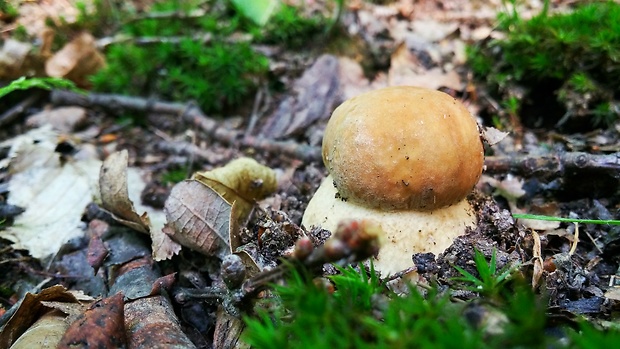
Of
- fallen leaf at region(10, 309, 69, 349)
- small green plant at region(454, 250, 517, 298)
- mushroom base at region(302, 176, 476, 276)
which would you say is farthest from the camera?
mushroom base at region(302, 176, 476, 276)

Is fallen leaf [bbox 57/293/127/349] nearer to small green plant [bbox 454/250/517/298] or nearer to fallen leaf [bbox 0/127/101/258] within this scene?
fallen leaf [bbox 0/127/101/258]

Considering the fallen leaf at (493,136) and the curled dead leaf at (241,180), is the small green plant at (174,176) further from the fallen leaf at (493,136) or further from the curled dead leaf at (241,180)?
the fallen leaf at (493,136)

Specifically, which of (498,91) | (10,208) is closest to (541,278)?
(498,91)

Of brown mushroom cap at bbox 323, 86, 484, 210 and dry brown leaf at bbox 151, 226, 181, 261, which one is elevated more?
brown mushroom cap at bbox 323, 86, 484, 210

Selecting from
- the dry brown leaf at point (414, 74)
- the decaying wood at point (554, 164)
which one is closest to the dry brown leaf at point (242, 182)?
the decaying wood at point (554, 164)

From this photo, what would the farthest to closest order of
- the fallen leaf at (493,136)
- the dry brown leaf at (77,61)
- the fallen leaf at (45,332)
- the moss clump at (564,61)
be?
the dry brown leaf at (77,61), the moss clump at (564,61), the fallen leaf at (493,136), the fallen leaf at (45,332)

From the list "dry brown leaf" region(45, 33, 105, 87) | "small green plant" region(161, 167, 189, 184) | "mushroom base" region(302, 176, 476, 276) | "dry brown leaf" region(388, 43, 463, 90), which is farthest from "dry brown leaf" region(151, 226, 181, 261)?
"dry brown leaf" region(45, 33, 105, 87)

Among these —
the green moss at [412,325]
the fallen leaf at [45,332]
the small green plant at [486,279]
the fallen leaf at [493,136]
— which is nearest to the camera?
the green moss at [412,325]
